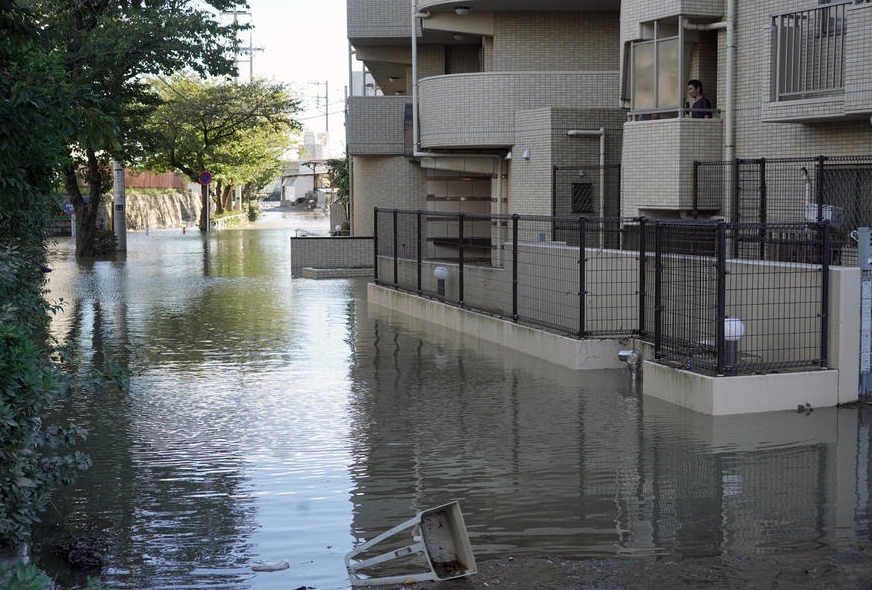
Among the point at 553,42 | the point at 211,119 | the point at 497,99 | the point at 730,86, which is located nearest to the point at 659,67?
the point at 730,86

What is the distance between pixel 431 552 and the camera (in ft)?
22.0

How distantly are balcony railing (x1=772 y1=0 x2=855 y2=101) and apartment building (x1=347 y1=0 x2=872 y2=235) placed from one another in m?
0.03

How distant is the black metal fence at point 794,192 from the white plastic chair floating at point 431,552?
336 inches

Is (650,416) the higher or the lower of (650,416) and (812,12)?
the lower

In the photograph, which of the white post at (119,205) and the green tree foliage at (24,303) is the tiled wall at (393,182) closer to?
the white post at (119,205)

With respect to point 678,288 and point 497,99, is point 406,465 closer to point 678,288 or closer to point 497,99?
point 678,288

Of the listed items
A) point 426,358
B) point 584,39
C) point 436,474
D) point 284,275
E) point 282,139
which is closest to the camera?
point 436,474

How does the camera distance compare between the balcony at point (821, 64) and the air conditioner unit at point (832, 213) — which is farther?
the air conditioner unit at point (832, 213)

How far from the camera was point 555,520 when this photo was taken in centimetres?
783

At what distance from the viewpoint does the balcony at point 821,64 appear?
14.4 m

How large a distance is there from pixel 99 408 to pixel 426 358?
15.8 feet

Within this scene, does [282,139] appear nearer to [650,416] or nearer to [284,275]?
[284,275]

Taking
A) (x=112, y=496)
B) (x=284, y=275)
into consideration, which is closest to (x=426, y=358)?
(x=112, y=496)

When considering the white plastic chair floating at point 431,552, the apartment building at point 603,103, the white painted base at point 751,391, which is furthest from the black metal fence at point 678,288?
the white plastic chair floating at point 431,552
